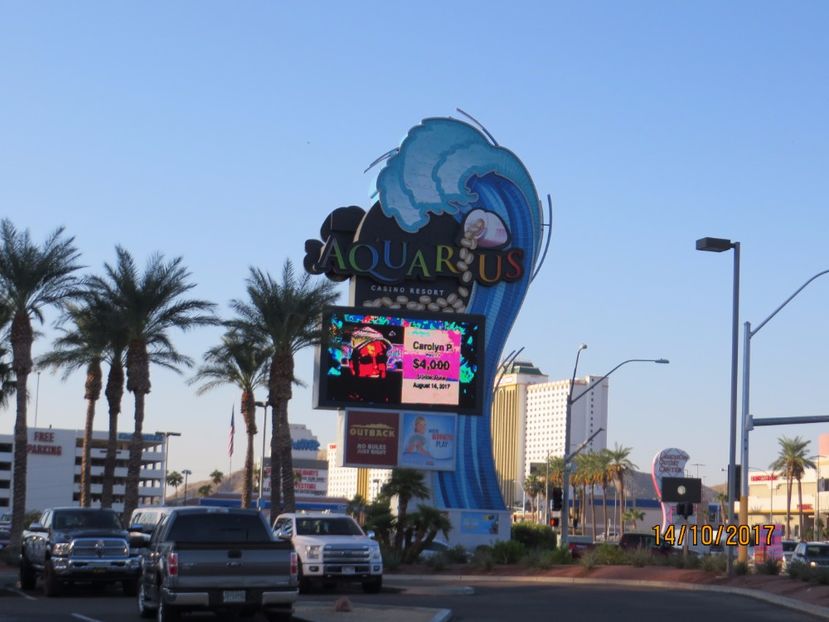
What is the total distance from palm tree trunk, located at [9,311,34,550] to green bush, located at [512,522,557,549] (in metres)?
24.1

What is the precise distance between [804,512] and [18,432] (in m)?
96.2

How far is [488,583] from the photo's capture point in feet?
116

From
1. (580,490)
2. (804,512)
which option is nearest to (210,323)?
(804,512)

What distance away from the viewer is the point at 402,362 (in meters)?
60.3

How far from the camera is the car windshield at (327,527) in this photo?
1184 inches

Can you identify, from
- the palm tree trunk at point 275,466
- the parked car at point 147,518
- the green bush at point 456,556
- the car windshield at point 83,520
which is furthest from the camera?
the palm tree trunk at point 275,466

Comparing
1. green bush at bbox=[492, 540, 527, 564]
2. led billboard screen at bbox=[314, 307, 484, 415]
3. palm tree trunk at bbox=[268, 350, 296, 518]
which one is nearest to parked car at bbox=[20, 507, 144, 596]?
green bush at bbox=[492, 540, 527, 564]

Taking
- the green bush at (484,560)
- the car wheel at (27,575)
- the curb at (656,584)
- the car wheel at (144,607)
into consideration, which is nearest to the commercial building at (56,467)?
the green bush at (484,560)

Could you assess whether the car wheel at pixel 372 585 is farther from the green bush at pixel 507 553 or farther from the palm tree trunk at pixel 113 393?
the palm tree trunk at pixel 113 393

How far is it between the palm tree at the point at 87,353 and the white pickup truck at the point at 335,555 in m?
21.4

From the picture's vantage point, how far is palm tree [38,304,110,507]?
162ft

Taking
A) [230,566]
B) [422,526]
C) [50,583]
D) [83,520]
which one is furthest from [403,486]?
[230,566]
